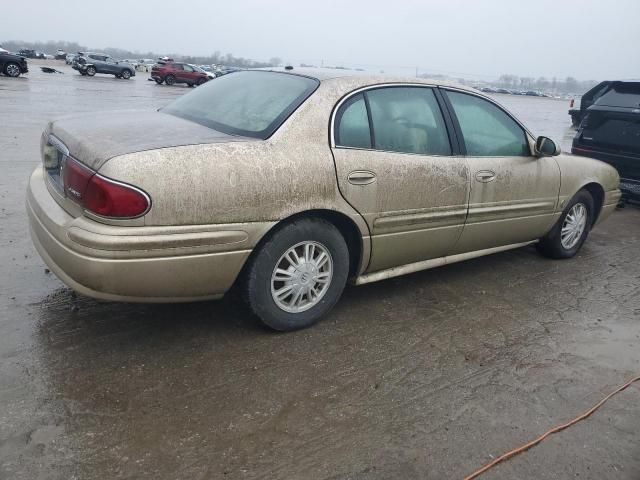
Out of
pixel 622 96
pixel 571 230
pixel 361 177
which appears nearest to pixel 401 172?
pixel 361 177

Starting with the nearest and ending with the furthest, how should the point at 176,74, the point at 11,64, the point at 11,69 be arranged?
the point at 11,64 → the point at 11,69 → the point at 176,74

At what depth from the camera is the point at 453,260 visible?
13.7 feet

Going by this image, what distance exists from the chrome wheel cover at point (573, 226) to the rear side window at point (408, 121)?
1894mm

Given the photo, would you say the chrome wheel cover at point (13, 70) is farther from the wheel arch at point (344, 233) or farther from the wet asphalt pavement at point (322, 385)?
the wheel arch at point (344, 233)

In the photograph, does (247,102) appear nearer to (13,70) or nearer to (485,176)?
(485,176)

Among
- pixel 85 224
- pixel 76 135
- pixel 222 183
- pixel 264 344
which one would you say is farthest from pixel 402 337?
pixel 76 135

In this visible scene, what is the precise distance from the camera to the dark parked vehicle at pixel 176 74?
1319 inches

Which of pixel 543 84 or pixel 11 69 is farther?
pixel 543 84

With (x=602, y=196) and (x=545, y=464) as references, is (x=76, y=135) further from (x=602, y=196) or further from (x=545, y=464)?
(x=602, y=196)

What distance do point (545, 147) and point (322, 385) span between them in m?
2.79

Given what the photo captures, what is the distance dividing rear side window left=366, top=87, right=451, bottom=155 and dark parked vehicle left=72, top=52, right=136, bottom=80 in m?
35.9

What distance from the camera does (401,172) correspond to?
3.51 meters

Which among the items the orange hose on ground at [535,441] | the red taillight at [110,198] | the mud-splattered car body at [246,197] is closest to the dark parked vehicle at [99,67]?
the mud-splattered car body at [246,197]

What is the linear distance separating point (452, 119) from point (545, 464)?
2.41m
